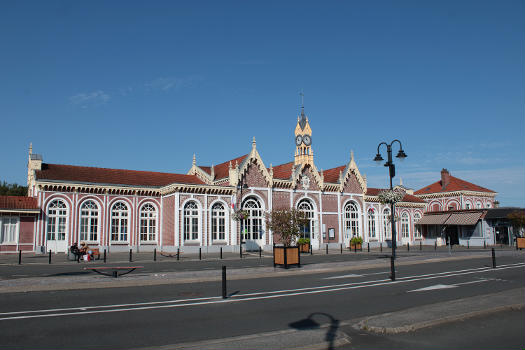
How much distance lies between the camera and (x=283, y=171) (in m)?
53.7

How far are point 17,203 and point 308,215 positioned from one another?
95.0 ft

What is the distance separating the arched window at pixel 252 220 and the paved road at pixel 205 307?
24.8m

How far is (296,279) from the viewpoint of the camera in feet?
61.9

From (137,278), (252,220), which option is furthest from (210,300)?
(252,220)

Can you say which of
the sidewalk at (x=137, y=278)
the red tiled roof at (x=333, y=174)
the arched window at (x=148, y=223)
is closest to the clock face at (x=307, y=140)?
the red tiled roof at (x=333, y=174)

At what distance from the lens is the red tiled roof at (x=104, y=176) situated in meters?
38.8

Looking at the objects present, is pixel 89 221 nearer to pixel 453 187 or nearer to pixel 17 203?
pixel 17 203

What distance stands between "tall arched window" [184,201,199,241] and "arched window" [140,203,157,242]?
13.7ft

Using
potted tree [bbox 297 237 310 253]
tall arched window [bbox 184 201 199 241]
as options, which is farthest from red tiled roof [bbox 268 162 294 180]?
tall arched window [bbox 184 201 199 241]

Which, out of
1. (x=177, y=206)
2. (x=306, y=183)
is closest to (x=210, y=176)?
(x=177, y=206)

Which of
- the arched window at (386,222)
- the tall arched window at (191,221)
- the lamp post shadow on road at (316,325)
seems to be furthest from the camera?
the arched window at (386,222)

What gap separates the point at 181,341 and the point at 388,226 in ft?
169

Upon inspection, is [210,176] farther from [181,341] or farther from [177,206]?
[181,341]

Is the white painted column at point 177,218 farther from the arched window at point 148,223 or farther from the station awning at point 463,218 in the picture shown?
the station awning at point 463,218
